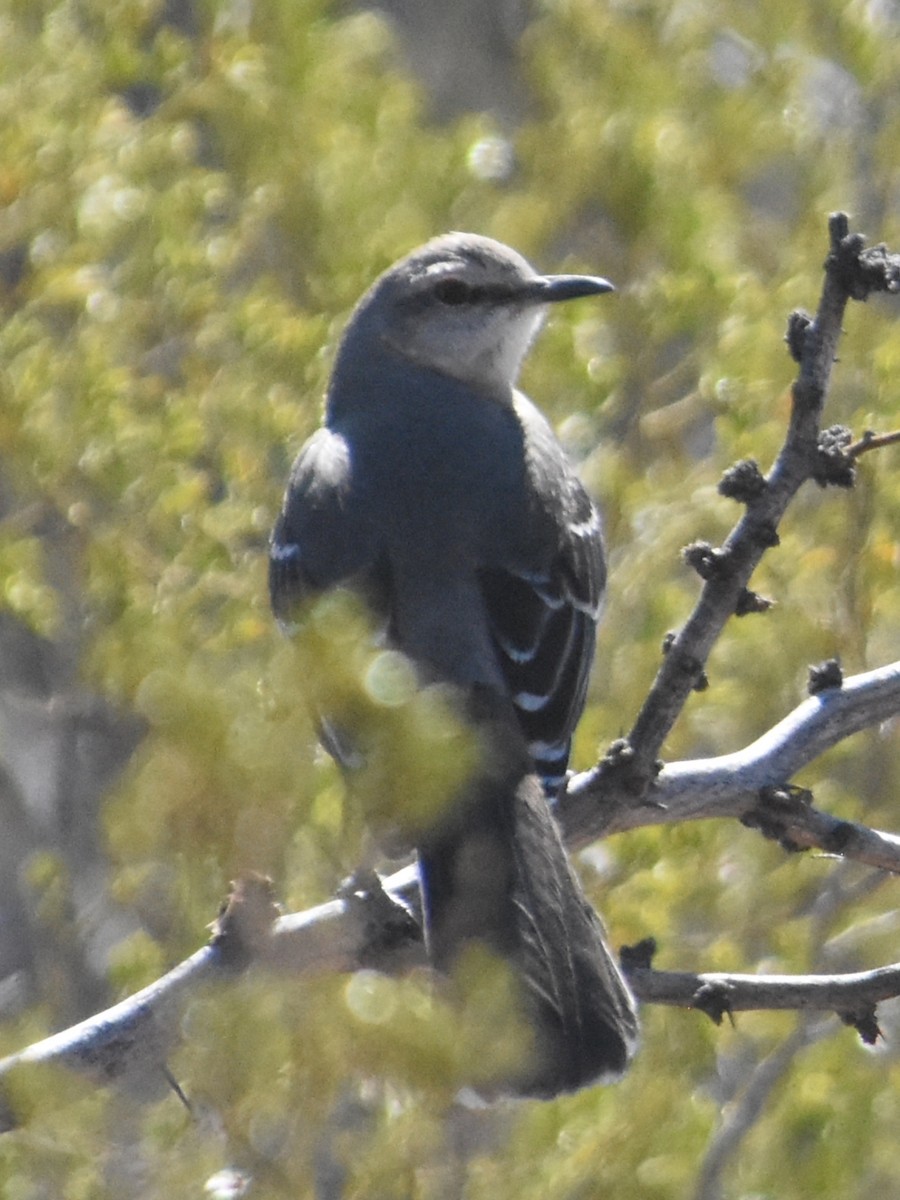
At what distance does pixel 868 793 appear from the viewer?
5254 millimetres

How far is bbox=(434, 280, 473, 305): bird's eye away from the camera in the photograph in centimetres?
518

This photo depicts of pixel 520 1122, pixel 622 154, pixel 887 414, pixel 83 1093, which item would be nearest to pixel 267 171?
pixel 622 154

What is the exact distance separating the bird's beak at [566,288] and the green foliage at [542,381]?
0.65ft

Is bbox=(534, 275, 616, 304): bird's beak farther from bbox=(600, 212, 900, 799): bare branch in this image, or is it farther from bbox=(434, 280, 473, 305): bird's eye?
bbox=(600, 212, 900, 799): bare branch

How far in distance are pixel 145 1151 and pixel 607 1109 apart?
1.23 metres

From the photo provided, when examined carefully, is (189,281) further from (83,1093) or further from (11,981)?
(83,1093)

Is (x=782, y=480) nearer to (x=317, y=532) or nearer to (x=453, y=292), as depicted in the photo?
(x=317, y=532)

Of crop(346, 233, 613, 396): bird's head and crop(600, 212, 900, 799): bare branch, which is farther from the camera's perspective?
crop(346, 233, 613, 396): bird's head

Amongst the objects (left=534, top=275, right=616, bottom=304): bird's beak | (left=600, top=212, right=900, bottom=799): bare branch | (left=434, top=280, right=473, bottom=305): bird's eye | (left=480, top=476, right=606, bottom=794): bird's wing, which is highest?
(left=600, top=212, right=900, bottom=799): bare branch

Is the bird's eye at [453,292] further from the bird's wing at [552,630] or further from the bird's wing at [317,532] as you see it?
the bird's wing at [552,630]

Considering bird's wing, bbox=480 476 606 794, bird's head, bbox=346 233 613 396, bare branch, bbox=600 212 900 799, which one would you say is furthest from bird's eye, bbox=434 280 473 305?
bare branch, bbox=600 212 900 799

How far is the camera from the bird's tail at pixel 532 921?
341 cm

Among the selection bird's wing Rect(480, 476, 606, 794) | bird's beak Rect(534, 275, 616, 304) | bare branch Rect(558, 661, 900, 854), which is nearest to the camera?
bare branch Rect(558, 661, 900, 854)

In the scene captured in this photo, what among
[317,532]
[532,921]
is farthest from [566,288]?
[532,921]
